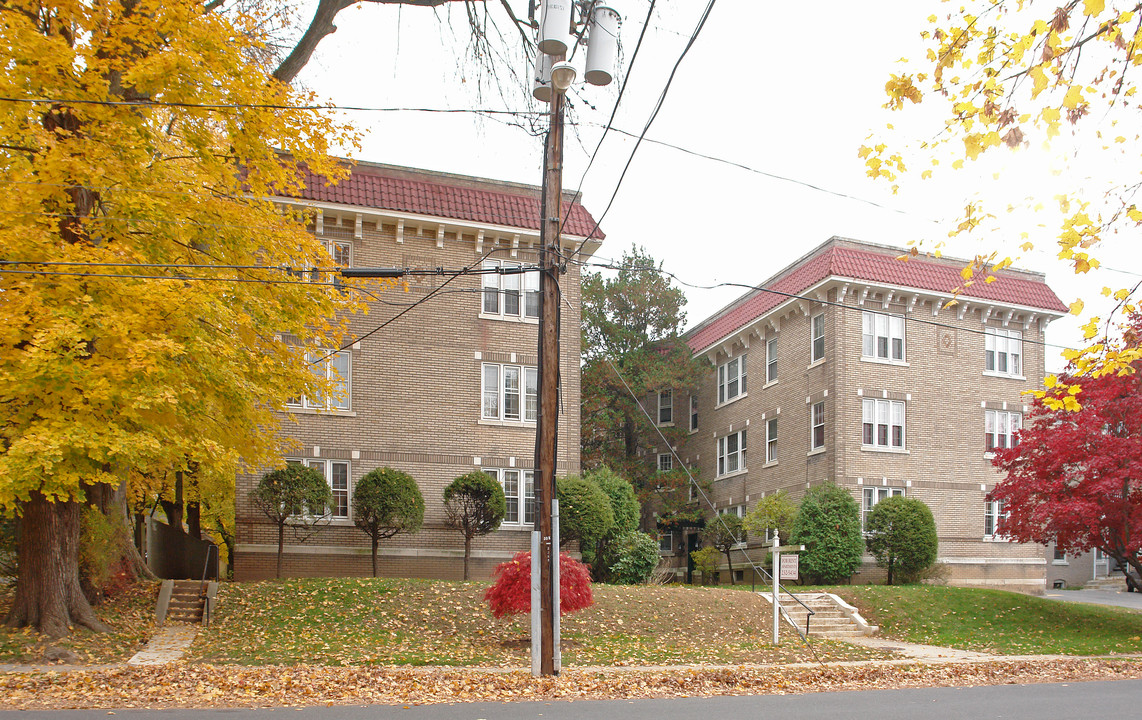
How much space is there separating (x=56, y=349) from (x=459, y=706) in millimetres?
7297

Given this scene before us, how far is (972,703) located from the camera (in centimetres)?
1208

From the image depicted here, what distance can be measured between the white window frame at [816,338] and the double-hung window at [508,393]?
9865mm

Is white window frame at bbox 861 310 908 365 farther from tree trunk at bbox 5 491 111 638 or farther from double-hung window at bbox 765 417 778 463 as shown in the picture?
tree trunk at bbox 5 491 111 638

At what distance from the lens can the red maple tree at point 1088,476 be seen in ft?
66.9

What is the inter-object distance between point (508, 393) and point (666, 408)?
50.0 ft

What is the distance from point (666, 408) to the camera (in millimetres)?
40062

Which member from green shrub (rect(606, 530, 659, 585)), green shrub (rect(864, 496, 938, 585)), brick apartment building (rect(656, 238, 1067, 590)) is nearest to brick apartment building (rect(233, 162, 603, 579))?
green shrub (rect(606, 530, 659, 585))

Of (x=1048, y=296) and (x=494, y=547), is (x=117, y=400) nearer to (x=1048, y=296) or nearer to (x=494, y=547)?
(x=494, y=547)

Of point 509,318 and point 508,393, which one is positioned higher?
point 509,318

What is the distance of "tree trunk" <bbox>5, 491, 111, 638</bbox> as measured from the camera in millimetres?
15453

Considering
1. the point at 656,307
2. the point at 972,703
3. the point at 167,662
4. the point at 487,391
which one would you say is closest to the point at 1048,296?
the point at 656,307

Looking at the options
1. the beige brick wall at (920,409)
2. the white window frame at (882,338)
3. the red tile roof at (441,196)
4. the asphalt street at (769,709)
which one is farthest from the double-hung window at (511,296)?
the asphalt street at (769,709)

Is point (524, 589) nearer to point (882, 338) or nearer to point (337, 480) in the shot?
point (337, 480)

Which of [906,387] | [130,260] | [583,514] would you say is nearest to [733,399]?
[906,387]
